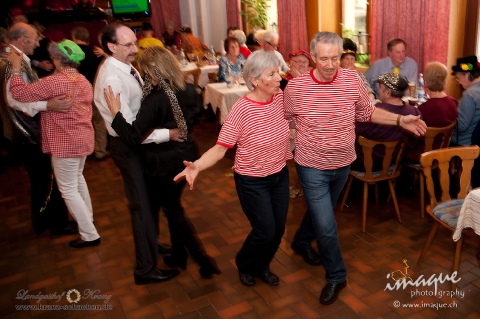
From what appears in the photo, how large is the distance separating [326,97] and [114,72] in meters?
1.26

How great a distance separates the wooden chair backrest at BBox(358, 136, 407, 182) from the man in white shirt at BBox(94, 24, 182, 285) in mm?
1545

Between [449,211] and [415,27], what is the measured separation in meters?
3.16

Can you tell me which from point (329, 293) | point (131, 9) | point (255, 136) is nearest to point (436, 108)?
point (329, 293)

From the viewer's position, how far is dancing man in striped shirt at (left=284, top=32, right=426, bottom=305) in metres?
2.53

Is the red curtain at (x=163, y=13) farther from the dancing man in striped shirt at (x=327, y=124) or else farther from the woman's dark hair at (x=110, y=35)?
the dancing man in striped shirt at (x=327, y=124)

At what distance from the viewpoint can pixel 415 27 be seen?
5.31 m

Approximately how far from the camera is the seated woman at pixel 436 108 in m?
3.73

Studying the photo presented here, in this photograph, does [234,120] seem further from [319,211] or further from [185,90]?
[319,211]

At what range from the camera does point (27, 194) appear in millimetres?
4938

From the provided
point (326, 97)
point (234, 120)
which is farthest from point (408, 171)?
point (234, 120)

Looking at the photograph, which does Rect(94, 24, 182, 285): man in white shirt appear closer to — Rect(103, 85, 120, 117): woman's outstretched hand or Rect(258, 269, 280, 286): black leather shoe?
Rect(103, 85, 120, 117): woman's outstretched hand

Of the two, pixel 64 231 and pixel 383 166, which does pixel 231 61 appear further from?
pixel 64 231

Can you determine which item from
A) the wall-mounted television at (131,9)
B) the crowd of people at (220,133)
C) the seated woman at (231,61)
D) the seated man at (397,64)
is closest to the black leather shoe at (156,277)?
the crowd of people at (220,133)

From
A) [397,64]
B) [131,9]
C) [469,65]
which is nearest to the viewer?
[469,65]
